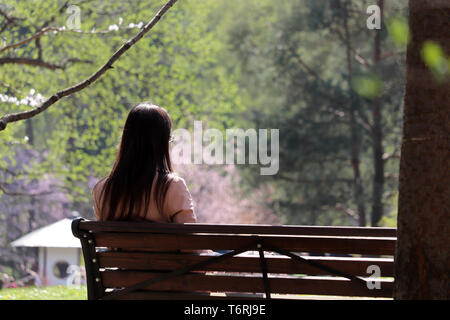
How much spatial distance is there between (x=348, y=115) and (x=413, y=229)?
68.3ft

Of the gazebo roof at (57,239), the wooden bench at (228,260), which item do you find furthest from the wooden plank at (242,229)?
the gazebo roof at (57,239)

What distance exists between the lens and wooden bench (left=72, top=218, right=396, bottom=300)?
10.5ft

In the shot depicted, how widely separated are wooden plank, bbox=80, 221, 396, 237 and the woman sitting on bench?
19 cm

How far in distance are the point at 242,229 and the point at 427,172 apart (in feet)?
2.62

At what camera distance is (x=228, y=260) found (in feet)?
11.0

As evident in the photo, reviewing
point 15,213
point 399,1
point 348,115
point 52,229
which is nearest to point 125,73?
point 52,229

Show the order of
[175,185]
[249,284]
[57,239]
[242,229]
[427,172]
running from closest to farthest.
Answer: [427,172]
[242,229]
[249,284]
[175,185]
[57,239]

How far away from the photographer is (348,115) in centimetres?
2341

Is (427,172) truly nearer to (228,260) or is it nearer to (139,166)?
(228,260)

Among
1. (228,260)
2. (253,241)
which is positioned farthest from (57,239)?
(253,241)

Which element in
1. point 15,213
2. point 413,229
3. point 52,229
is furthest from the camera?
point 15,213
